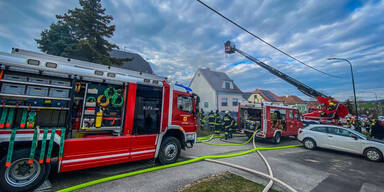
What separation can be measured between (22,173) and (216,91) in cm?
2259

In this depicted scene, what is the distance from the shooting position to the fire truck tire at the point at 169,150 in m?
5.08

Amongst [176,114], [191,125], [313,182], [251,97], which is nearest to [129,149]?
[176,114]

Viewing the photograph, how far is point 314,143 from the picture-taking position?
8.57 metres

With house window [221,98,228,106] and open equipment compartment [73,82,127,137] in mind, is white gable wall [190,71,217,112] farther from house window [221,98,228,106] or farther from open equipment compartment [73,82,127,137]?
open equipment compartment [73,82,127,137]

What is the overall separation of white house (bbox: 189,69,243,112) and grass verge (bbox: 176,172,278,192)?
19.8 m

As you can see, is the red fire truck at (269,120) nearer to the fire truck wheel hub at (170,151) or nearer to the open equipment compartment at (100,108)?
the fire truck wheel hub at (170,151)

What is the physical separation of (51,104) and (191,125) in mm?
4222

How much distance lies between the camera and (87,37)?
1287 cm

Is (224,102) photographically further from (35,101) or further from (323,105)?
(35,101)

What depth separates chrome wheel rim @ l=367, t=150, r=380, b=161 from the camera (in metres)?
6.73

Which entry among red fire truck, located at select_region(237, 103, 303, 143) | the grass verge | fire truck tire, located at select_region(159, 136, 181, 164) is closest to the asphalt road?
the grass verge

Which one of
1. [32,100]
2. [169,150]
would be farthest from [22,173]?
[169,150]

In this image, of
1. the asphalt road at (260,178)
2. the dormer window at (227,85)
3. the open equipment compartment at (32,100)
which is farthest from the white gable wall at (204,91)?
the open equipment compartment at (32,100)

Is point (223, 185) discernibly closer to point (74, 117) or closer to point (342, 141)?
point (74, 117)
